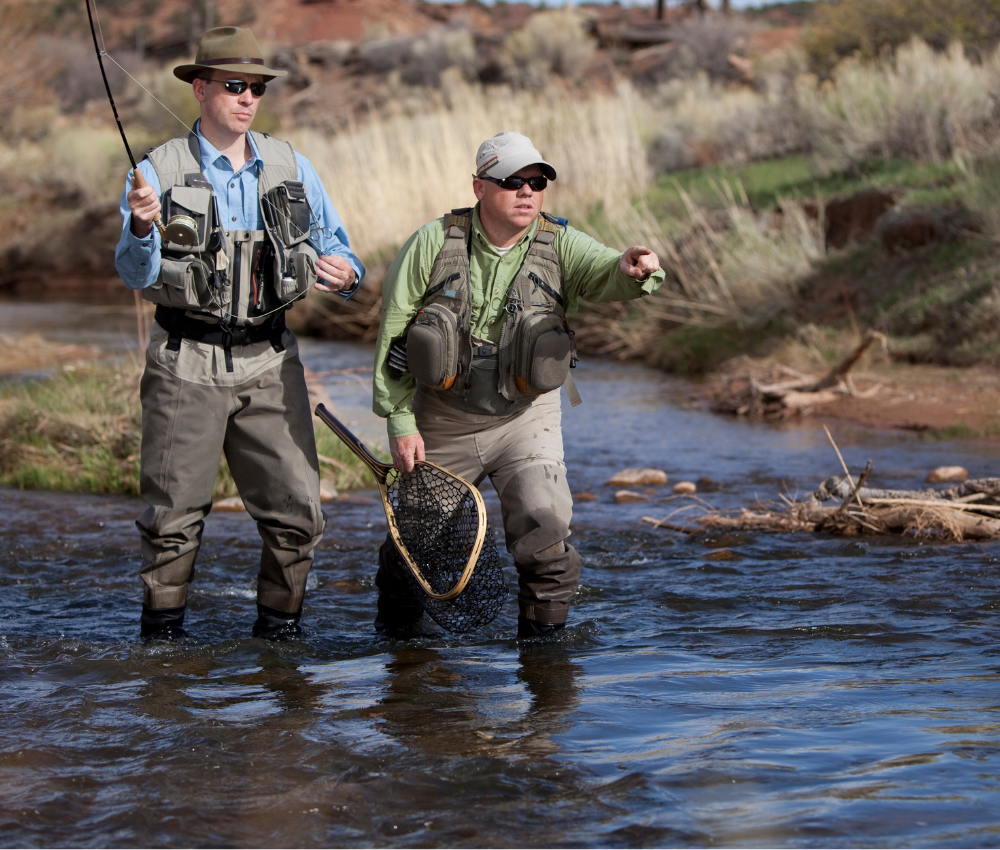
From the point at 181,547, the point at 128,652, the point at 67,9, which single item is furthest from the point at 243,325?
the point at 67,9

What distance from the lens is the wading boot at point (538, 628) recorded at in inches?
189

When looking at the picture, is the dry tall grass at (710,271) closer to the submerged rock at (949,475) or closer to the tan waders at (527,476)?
the submerged rock at (949,475)

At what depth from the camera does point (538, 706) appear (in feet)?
14.0

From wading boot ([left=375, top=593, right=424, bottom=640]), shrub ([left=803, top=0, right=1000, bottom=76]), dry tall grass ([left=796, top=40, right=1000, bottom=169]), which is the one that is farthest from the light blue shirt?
shrub ([left=803, top=0, right=1000, bottom=76])

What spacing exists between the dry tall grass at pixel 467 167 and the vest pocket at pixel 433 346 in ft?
38.4

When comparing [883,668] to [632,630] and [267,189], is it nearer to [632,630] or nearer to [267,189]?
[632,630]

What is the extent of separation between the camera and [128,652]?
488 centimetres

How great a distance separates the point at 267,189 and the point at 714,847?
2.79 m

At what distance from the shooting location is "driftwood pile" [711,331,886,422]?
10.4 meters

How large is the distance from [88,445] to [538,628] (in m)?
4.75

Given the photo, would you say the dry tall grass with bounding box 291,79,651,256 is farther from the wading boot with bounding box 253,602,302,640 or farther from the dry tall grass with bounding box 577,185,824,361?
the wading boot with bounding box 253,602,302,640

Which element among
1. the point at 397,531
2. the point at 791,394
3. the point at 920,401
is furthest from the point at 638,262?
the point at 920,401

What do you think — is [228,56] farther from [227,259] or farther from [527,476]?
[527,476]

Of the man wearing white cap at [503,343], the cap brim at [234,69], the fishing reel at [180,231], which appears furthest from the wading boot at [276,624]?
the cap brim at [234,69]
